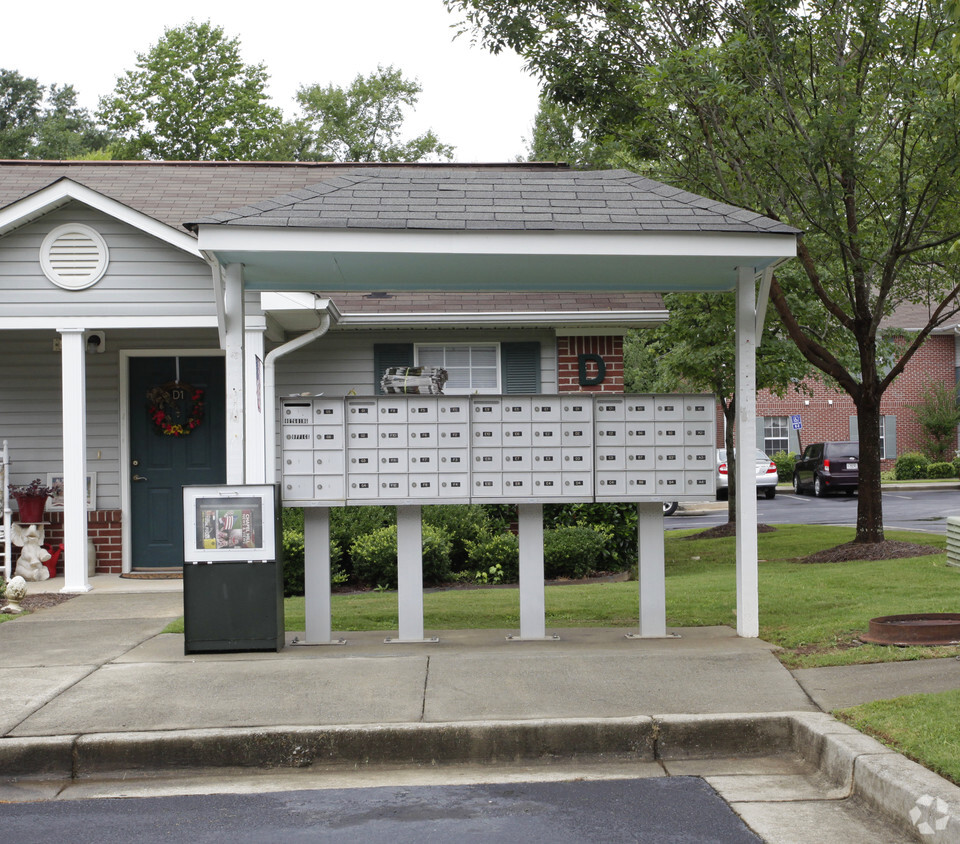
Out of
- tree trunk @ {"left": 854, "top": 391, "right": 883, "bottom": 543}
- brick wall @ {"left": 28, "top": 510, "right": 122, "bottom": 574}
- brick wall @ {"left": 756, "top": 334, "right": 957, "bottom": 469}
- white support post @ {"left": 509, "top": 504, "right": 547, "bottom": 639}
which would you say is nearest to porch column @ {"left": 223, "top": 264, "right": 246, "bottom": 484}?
white support post @ {"left": 509, "top": 504, "right": 547, "bottom": 639}

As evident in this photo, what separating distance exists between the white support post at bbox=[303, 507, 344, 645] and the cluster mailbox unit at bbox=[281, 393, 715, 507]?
9.0 inches

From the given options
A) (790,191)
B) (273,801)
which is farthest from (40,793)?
(790,191)

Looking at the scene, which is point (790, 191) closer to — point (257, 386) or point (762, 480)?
point (257, 386)

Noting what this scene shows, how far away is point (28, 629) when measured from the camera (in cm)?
900

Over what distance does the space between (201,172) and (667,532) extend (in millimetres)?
12111

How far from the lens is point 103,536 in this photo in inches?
509

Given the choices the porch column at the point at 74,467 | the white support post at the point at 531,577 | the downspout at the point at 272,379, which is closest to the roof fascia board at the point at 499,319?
the downspout at the point at 272,379

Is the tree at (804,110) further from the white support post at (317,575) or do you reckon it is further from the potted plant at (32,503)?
the potted plant at (32,503)

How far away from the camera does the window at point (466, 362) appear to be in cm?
1387

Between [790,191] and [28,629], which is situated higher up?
[790,191]

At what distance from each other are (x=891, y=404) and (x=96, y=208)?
32.4 m

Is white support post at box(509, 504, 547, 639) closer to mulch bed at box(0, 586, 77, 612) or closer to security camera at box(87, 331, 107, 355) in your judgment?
mulch bed at box(0, 586, 77, 612)

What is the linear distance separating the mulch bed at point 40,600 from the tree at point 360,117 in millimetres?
36515

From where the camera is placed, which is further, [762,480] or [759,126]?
[762,480]
